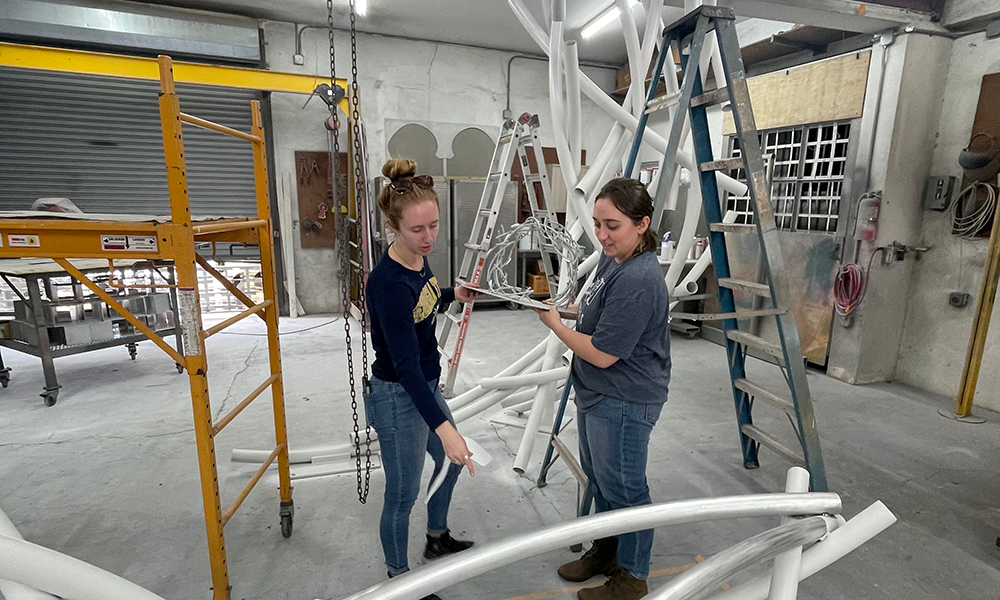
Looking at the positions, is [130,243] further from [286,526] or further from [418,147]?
[418,147]

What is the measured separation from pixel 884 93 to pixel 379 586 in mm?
4933

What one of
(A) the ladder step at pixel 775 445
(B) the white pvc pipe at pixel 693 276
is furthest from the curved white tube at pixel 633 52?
(A) the ladder step at pixel 775 445

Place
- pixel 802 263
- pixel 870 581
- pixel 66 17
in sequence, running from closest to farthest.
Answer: pixel 870 581 → pixel 802 263 → pixel 66 17

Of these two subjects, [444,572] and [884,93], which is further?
[884,93]

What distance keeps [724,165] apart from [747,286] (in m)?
0.53

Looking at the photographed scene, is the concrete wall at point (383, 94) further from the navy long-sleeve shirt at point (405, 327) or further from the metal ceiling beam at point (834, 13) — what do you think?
the navy long-sleeve shirt at point (405, 327)

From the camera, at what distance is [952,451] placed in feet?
10.0

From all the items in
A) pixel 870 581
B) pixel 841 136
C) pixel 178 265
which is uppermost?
pixel 841 136

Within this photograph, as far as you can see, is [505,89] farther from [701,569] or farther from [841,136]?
[701,569]

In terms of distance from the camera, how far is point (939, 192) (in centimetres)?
383

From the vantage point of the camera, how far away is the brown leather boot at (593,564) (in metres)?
1.93

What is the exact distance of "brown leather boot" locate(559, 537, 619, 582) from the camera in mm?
1928

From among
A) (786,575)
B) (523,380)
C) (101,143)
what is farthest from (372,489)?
(101,143)

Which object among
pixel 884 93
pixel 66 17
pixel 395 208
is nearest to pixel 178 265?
pixel 395 208
